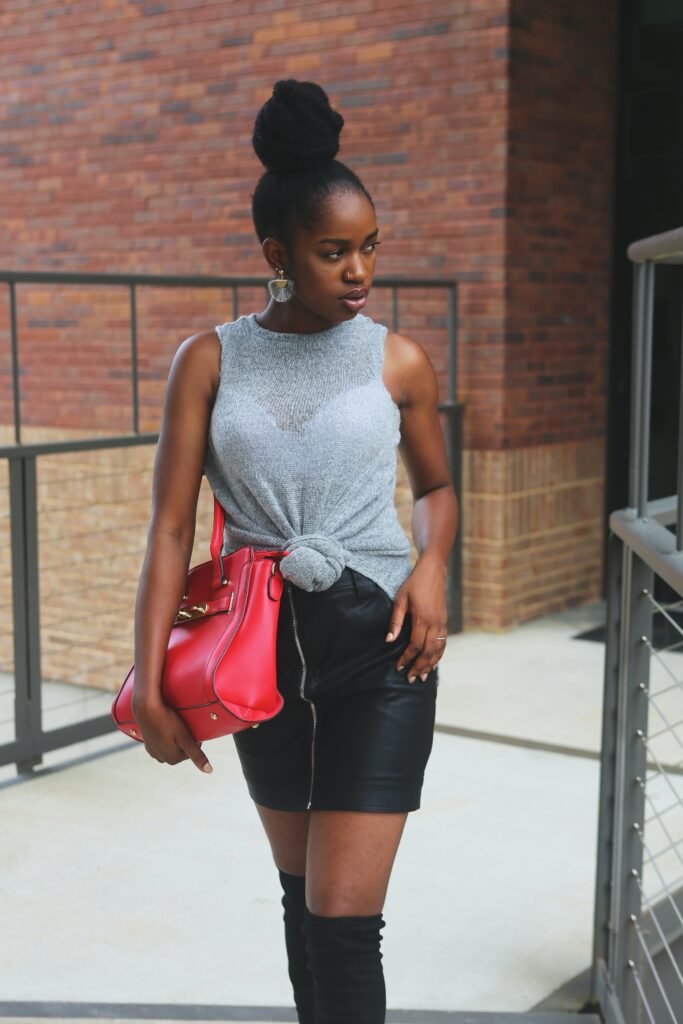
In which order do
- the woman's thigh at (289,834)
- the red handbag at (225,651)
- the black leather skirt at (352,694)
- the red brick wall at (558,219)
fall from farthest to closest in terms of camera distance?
the red brick wall at (558,219)
the woman's thigh at (289,834)
the black leather skirt at (352,694)
the red handbag at (225,651)

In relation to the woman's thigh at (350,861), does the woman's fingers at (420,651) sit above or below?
above

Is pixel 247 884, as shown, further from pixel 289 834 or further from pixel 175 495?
pixel 175 495

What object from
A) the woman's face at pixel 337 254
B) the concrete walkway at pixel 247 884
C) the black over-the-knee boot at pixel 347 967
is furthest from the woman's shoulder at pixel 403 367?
the concrete walkway at pixel 247 884

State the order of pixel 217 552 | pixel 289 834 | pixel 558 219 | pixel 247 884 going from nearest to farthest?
pixel 217 552 < pixel 289 834 < pixel 247 884 < pixel 558 219

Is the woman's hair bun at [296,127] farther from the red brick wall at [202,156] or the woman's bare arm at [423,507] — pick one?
the red brick wall at [202,156]

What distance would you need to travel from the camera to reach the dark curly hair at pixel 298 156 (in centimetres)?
201

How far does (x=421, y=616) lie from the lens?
2.08 m

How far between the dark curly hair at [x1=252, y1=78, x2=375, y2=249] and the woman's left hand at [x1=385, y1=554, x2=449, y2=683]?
1.73ft

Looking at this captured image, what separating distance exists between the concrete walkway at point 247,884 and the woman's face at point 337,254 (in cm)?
166

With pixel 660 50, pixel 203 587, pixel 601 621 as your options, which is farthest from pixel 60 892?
pixel 660 50

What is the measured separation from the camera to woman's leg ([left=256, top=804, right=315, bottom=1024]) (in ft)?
7.32

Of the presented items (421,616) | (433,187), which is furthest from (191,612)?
(433,187)

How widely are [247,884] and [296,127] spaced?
92.3 inches

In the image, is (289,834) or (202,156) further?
(202,156)
